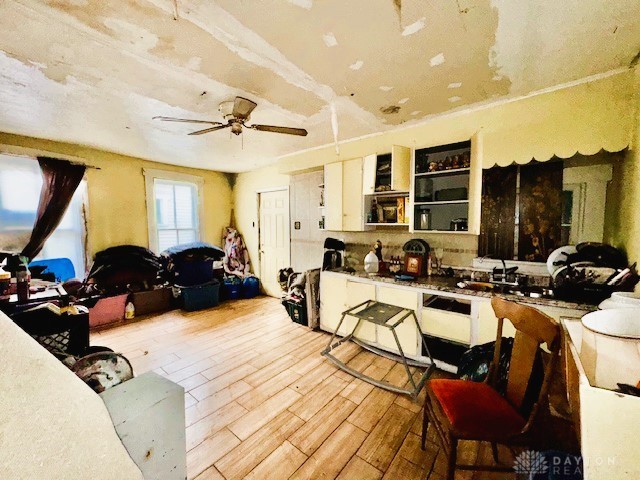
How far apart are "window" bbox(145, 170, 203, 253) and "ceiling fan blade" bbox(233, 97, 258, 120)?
332 centimetres

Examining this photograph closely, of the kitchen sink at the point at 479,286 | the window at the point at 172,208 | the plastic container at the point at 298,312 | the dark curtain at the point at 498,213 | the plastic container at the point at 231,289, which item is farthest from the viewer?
the plastic container at the point at 231,289

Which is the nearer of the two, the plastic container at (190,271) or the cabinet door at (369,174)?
the cabinet door at (369,174)

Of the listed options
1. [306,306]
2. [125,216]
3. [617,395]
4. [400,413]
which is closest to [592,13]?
[617,395]

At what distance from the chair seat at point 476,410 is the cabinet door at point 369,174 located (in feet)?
7.71

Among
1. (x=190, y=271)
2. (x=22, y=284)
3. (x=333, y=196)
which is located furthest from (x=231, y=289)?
(x=22, y=284)

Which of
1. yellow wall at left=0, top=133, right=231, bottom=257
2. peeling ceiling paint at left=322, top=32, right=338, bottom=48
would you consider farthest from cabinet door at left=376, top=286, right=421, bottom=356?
yellow wall at left=0, top=133, right=231, bottom=257

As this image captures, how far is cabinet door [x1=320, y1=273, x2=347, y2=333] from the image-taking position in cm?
335

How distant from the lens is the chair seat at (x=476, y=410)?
4.21 ft

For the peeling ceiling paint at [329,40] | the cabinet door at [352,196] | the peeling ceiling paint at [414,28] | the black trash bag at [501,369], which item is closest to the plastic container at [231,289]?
the cabinet door at [352,196]

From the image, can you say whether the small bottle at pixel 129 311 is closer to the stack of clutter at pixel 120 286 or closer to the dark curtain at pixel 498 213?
the stack of clutter at pixel 120 286

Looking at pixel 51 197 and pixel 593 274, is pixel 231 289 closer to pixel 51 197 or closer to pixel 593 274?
pixel 51 197

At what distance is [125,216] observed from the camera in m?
4.51

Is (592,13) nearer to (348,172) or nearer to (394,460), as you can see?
(348,172)

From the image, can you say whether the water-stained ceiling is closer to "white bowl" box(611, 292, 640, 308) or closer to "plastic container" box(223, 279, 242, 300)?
"white bowl" box(611, 292, 640, 308)
